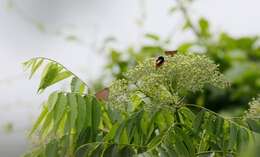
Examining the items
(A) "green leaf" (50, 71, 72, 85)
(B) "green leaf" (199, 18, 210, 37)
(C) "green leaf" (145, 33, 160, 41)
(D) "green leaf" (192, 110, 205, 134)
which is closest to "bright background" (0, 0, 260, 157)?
(B) "green leaf" (199, 18, 210, 37)

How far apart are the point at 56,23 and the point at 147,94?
11.0ft

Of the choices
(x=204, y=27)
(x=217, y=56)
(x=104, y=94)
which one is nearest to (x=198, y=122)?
(x=104, y=94)

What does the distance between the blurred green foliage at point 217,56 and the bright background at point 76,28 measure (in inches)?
3.9

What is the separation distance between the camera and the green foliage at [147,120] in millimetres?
1113

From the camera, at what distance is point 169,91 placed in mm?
1126

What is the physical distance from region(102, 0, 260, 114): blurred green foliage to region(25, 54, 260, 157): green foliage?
2282mm

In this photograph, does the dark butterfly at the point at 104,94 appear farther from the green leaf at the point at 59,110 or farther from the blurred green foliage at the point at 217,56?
the blurred green foliage at the point at 217,56

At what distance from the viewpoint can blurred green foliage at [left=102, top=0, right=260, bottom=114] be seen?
3.68 meters

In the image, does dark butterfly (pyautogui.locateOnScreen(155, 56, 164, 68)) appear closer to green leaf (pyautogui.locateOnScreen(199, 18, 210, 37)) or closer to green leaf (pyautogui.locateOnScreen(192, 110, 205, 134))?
green leaf (pyautogui.locateOnScreen(192, 110, 205, 134))

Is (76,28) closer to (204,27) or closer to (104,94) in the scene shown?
(204,27)

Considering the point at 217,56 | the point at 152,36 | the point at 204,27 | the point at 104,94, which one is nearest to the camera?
the point at 104,94

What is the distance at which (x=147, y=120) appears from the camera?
121 cm

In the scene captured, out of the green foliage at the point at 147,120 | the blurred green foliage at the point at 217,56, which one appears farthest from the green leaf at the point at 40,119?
the blurred green foliage at the point at 217,56

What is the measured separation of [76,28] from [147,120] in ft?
9.97
